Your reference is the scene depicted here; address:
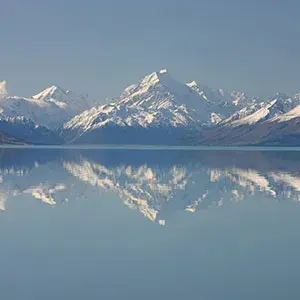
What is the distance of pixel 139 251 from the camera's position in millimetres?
37688

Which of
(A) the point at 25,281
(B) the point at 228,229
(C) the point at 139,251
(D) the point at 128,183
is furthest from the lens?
(D) the point at 128,183

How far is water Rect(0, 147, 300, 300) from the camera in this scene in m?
29.3

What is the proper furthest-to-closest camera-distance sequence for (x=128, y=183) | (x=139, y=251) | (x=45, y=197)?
(x=128, y=183), (x=45, y=197), (x=139, y=251)

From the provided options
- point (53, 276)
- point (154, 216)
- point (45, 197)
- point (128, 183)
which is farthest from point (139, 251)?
point (128, 183)

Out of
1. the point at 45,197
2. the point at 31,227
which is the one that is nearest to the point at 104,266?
the point at 31,227

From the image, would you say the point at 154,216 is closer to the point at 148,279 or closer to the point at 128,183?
the point at 148,279

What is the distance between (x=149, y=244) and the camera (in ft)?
131

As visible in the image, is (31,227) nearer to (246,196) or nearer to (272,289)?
(272,289)

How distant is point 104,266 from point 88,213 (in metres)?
22.6

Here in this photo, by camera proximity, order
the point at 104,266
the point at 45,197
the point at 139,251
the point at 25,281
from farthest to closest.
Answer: the point at 45,197 < the point at 139,251 < the point at 104,266 < the point at 25,281

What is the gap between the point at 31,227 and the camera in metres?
46.7

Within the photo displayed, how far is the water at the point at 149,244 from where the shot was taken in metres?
29.3

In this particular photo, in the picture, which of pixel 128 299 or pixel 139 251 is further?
pixel 139 251

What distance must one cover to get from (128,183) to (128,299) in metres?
63.5
